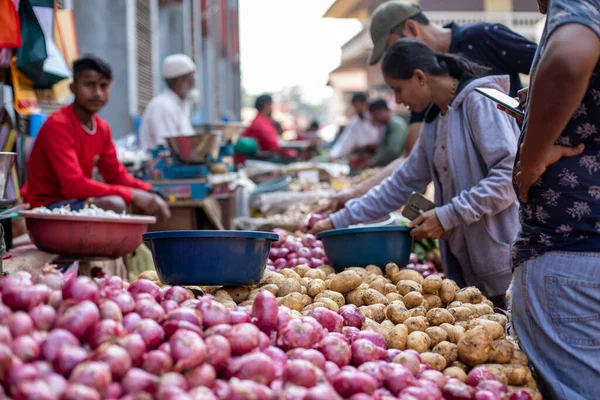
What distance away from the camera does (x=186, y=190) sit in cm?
610

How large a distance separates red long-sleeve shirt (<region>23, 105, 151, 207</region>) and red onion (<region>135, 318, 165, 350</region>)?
2.81 meters

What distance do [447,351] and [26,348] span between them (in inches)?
56.5

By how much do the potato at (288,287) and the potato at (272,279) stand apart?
0.05m

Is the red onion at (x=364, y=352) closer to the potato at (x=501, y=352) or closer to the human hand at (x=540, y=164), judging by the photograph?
the potato at (x=501, y=352)

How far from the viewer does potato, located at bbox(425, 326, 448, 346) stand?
242cm

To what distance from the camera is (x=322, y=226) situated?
13.3 ft

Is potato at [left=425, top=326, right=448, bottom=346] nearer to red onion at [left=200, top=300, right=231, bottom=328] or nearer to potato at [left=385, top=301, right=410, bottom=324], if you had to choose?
potato at [left=385, top=301, right=410, bottom=324]

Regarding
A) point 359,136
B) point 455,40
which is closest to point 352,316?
point 455,40

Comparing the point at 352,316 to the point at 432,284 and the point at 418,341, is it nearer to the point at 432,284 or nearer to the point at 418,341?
the point at 418,341

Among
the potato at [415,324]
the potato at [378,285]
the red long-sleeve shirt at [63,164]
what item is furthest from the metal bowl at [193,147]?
the potato at [415,324]

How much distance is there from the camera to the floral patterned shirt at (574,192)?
6.49 ft

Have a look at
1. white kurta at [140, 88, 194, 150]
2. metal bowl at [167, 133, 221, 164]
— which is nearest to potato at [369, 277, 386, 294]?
metal bowl at [167, 133, 221, 164]

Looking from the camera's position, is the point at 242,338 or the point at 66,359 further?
the point at 242,338

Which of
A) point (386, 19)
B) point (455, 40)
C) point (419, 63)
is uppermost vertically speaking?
point (386, 19)
